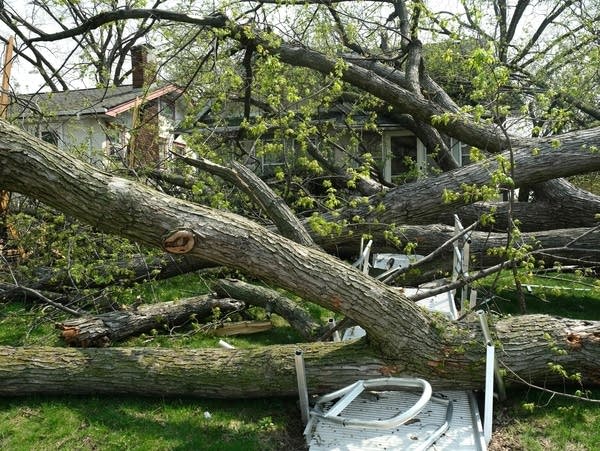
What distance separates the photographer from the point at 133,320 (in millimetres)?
6066

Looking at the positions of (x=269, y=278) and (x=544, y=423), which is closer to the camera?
(x=269, y=278)

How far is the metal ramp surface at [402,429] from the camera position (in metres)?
3.89

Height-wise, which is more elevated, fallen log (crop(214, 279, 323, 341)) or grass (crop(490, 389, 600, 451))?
fallen log (crop(214, 279, 323, 341))

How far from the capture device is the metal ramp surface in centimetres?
389

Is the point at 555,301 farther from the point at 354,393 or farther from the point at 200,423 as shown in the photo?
the point at 200,423

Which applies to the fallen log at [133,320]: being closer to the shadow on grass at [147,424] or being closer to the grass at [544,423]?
the shadow on grass at [147,424]

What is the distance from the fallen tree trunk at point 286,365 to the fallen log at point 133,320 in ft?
2.39

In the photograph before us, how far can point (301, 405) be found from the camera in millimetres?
4355

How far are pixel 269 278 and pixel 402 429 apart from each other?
1.40 meters

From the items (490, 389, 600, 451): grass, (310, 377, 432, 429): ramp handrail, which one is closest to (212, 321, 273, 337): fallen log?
(310, 377, 432, 429): ramp handrail

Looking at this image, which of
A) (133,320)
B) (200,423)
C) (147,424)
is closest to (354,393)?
(200,423)

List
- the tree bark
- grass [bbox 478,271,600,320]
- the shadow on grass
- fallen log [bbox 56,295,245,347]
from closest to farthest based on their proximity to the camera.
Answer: the shadow on grass
fallen log [bbox 56,295,245,347]
the tree bark
grass [bbox 478,271,600,320]

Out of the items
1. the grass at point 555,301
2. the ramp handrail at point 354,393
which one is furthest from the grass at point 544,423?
the grass at point 555,301

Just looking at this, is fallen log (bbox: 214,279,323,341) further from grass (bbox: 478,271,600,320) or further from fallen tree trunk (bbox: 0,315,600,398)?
grass (bbox: 478,271,600,320)
